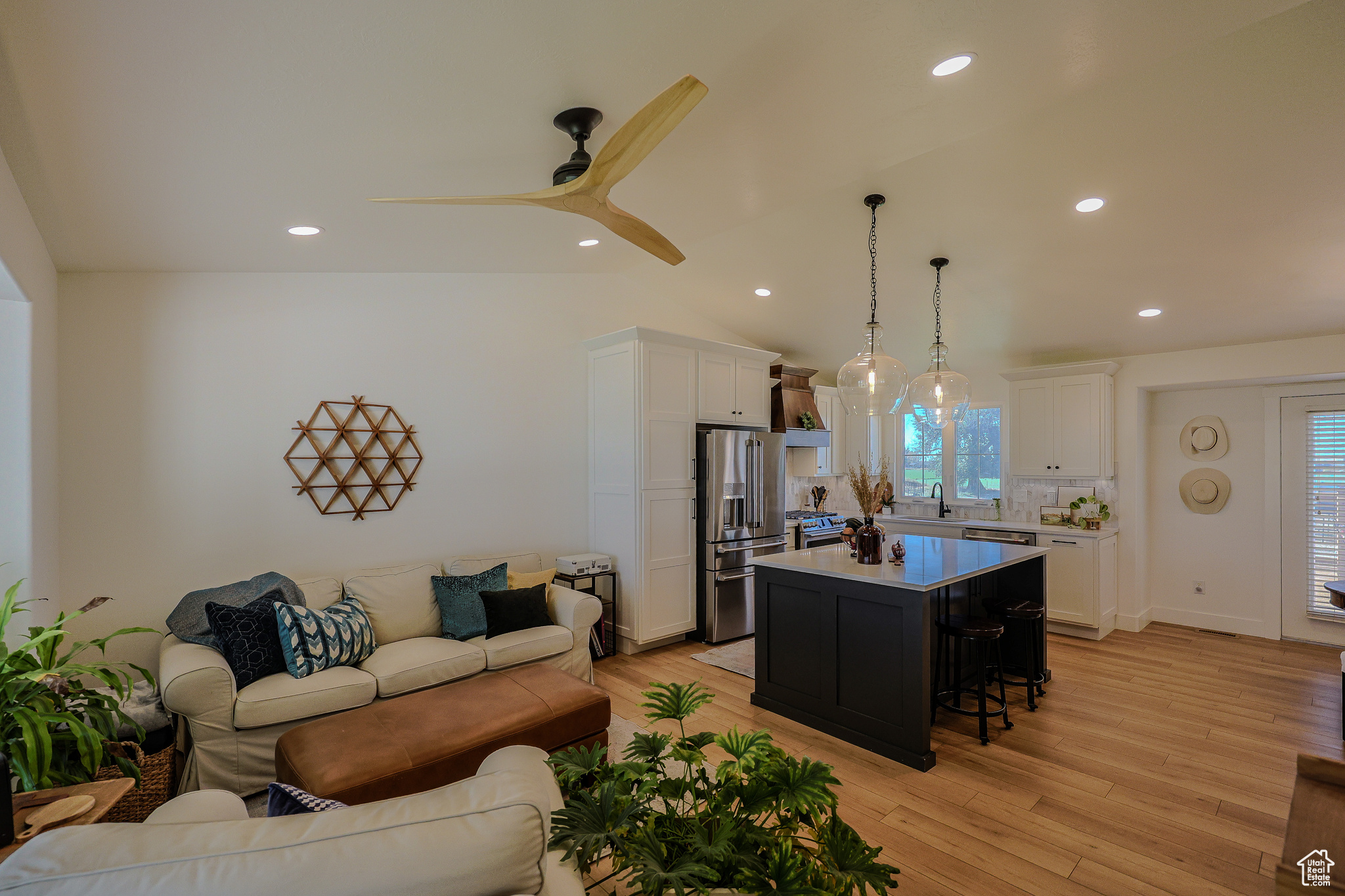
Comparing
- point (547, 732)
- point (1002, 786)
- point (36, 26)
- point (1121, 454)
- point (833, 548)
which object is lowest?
point (1002, 786)

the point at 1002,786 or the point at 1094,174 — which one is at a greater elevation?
the point at 1094,174

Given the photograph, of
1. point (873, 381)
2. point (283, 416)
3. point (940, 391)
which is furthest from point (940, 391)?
point (283, 416)

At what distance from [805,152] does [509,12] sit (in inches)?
54.4

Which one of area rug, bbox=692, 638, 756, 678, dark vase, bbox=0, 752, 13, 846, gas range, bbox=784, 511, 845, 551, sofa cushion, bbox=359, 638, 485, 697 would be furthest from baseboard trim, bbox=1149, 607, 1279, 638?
dark vase, bbox=0, 752, 13, 846

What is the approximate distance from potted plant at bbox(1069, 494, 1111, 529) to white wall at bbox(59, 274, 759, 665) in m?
4.23

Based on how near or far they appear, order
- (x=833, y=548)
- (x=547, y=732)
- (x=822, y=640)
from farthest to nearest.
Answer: (x=833, y=548)
(x=822, y=640)
(x=547, y=732)

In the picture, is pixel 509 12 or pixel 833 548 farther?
pixel 833 548

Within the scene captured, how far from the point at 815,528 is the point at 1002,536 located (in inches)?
63.5

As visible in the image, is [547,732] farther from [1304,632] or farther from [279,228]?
[1304,632]

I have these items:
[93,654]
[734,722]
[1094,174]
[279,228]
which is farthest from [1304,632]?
[93,654]

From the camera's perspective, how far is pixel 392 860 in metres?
0.99

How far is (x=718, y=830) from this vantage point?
111cm

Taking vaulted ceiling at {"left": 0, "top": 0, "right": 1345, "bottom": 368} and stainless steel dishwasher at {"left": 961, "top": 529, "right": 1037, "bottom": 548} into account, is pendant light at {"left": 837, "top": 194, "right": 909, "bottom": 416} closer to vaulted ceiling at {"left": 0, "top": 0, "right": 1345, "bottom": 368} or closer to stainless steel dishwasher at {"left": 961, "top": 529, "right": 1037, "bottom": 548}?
vaulted ceiling at {"left": 0, "top": 0, "right": 1345, "bottom": 368}

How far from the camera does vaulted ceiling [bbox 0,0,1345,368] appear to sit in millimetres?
1629
